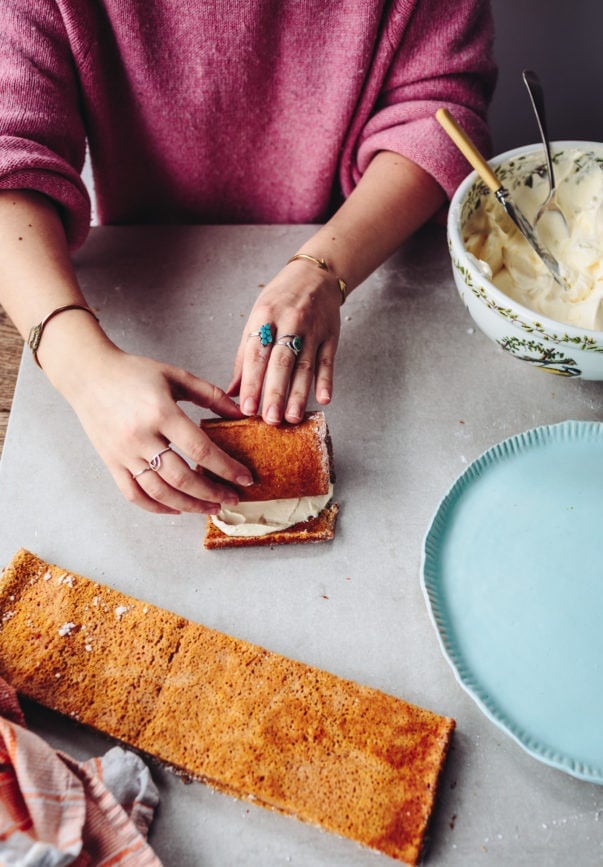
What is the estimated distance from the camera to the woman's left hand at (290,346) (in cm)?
89

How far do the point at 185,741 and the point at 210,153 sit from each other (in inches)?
35.7

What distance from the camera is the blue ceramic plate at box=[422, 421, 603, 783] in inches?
31.0

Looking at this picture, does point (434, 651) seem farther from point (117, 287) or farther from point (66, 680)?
point (117, 287)

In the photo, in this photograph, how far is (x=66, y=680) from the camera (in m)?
0.83

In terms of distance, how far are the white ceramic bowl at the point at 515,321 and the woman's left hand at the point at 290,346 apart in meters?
0.19

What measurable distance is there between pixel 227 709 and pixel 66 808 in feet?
0.63

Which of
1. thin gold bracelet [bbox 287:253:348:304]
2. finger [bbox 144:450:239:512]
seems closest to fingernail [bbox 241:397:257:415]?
finger [bbox 144:450:239:512]

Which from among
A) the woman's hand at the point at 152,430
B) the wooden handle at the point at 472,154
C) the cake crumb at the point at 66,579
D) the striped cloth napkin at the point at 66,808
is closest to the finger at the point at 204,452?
the woman's hand at the point at 152,430

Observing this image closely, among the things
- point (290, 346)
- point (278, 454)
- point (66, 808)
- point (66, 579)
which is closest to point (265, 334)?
point (290, 346)

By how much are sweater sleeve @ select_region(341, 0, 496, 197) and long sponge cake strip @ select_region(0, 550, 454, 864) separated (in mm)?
755

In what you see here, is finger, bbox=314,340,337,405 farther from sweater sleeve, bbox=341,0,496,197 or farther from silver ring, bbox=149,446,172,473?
sweater sleeve, bbox=341,0,496,197

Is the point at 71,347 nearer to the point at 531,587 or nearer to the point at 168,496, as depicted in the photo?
the point at 168,496

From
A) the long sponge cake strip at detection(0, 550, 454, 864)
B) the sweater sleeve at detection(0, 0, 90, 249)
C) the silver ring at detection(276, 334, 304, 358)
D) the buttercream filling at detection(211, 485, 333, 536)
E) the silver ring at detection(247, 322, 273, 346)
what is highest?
the sweater sleeve at detection(0, 0, 90, 249)

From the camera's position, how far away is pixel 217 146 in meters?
1.15
